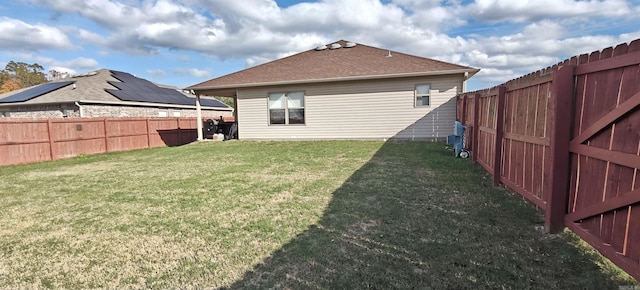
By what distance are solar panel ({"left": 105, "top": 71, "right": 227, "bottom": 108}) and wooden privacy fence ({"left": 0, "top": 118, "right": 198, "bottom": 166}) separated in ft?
18.9

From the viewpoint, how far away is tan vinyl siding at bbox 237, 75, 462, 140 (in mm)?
11922

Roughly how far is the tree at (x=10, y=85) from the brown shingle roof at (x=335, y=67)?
39846mm

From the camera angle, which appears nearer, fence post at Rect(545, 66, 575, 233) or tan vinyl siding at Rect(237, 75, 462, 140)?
fence post at Rect(545, 66, 575, 233)

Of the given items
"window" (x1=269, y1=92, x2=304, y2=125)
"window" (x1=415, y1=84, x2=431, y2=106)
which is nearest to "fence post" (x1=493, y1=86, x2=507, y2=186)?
"window" (x1=415, y1=84, x2=431, y2=106)

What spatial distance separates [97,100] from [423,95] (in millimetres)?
17014

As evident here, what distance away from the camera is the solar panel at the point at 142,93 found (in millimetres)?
19987

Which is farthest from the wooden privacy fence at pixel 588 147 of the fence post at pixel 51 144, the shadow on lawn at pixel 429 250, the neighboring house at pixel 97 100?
the neighboring house at pixel 97 100

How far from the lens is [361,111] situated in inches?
506

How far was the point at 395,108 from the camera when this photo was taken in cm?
1245

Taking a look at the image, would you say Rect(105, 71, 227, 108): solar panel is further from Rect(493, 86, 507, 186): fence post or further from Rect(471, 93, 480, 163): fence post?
Rect(493, 86, 507, 186): fence post

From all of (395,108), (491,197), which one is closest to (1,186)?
(491,197)

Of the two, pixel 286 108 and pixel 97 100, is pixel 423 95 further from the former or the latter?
pixel 97 100

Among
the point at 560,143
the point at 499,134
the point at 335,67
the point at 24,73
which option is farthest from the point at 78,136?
the point at 24,73

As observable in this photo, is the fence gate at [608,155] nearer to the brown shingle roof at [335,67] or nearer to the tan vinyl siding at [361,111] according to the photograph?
the brown shingle roof at [335,67]
